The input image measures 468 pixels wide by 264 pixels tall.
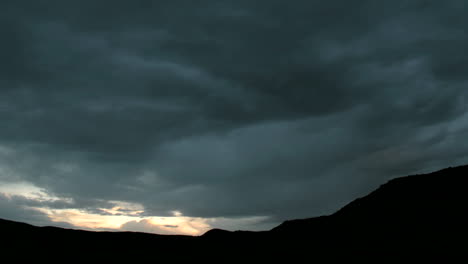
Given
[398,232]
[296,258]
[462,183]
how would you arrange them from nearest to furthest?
1. [296,258]
2. [398,232]
3. [462,183]

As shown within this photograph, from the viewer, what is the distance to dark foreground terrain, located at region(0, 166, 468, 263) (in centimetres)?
3866

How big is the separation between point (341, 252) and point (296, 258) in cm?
483

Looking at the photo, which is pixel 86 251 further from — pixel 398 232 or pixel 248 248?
pixel 398 232

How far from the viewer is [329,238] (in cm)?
5084

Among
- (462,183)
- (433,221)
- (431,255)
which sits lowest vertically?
(431,255)

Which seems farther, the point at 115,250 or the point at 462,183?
the point at 462,183

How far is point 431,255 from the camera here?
37219 mm

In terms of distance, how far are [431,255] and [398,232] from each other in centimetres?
1235

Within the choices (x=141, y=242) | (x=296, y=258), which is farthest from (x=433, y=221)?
(x=141, y=242)

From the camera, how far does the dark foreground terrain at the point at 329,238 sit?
38656 millimetres

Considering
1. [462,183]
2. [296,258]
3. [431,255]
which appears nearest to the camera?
[431,255]

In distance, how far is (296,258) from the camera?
39.8m

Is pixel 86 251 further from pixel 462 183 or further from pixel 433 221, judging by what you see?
pixel 462 183

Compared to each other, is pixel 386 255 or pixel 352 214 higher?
pixel 352 214
